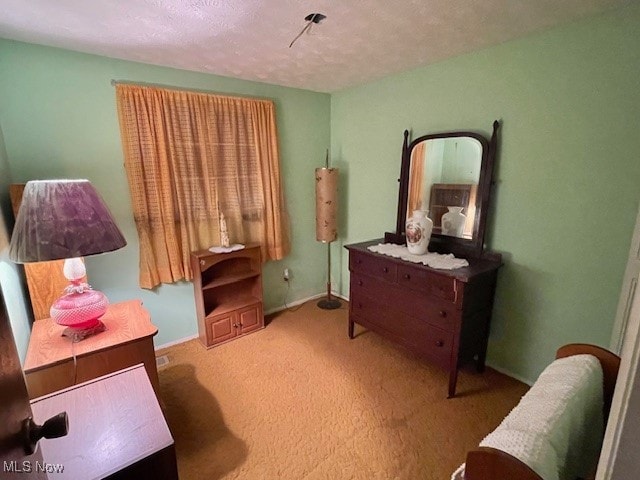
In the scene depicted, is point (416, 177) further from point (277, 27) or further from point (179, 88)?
point (179, 88)

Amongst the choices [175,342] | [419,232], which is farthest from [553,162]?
[175,342]

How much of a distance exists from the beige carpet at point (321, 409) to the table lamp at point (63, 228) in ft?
3.14

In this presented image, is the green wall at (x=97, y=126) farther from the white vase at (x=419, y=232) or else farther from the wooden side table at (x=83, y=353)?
the white vase at (x=419, y=232)

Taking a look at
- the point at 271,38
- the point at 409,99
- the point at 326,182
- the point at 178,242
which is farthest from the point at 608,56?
the point at 178,242

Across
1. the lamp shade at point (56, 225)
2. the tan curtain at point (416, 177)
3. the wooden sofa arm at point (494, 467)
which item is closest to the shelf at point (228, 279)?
the lamp shade at point (56, 225)

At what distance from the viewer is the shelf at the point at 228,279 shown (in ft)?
8.36

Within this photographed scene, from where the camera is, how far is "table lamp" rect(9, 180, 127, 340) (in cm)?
125

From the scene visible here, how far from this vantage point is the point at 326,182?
9.62ft

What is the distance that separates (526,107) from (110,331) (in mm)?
2764

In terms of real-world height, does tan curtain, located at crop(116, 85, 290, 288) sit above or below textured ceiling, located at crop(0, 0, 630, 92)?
below

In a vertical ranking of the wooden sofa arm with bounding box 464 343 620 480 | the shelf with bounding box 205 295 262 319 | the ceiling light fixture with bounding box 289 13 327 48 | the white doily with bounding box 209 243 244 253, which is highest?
the ceiling light fixture with bounding box 289 13 327 48

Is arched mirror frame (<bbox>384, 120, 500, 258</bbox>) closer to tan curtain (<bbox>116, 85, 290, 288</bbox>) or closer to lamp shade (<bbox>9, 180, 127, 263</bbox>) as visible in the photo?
tan curtain (<bbox>116, 85, 290, 288</bbox>)

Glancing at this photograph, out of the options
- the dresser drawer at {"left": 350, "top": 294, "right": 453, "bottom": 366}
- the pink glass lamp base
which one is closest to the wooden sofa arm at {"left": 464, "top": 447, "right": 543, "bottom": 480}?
the dresser drawer at {"left": 350, "top": 294, "right": 453, "bottom": 366}

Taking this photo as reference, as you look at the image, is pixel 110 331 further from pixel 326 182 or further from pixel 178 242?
pixel 326 182
